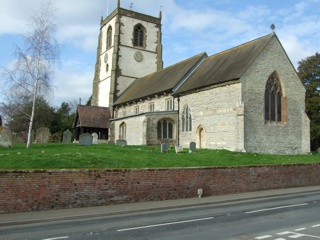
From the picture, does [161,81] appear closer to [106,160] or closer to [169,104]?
[169,104]

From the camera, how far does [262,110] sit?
1060 inches

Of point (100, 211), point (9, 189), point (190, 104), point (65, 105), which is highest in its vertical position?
point (65, 105)

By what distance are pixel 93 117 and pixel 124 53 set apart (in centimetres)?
1149

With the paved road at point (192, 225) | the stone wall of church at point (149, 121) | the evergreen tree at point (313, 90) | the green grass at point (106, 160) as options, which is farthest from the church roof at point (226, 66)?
the evergreen tree at point (313, 90)

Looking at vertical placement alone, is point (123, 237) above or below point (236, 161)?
below

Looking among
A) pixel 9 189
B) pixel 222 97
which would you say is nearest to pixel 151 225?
pixel 9 189

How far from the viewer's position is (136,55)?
49.9 metres

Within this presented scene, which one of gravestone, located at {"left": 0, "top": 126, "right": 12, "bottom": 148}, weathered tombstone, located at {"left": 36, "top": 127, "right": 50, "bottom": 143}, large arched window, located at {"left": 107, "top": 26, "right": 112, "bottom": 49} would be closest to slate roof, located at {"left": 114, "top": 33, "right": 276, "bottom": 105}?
large arched window, located at {"left": 107, "top": 26, "right": 112, "bottom": 49}

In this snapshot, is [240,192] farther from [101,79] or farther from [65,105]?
[65,105]

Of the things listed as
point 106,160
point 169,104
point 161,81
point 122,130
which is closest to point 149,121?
point 169,104

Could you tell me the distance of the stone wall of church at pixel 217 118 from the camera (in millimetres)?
25672

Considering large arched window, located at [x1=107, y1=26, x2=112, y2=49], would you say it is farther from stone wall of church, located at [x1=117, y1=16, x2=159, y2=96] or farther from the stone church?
the stone church

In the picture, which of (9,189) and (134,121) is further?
(134,121)

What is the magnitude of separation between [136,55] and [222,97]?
25423 mm
